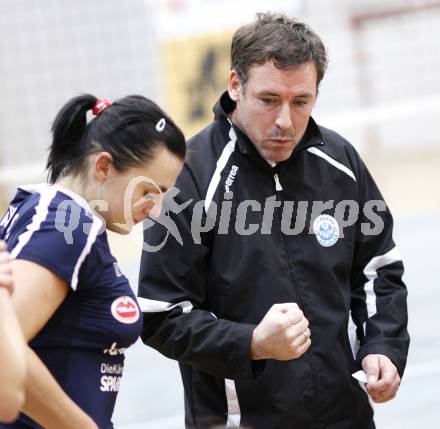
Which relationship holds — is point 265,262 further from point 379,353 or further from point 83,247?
point 83,247

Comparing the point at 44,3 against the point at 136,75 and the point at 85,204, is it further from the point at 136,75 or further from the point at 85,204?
the point at 85,204

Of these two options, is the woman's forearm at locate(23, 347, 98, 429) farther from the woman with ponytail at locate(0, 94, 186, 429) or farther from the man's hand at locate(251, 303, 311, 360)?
the man's hand at locate(251, 303, 311, 360)

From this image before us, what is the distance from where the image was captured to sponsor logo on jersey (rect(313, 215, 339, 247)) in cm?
273

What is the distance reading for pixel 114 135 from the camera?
2.13 metres

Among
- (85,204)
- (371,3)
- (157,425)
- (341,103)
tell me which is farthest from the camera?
(371,3)

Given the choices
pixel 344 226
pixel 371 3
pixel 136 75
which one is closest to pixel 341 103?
pixel 371 3

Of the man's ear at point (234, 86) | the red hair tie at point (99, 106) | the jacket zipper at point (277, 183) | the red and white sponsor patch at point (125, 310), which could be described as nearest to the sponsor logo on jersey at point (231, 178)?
the jacket zipper at point (277, 183)

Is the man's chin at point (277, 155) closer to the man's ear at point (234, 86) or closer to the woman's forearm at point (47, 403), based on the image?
the man's ear at point (234, 86)

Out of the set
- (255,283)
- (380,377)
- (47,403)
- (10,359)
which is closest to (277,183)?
(255,283)

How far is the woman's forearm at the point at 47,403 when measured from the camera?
5.84 feet

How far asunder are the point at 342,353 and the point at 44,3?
1165 cm

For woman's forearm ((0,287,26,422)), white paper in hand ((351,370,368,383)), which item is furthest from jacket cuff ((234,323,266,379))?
woman's forearm ((0,287,26,422))

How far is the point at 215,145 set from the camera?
275 cm

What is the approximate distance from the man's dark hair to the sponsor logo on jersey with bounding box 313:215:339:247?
419 mm
